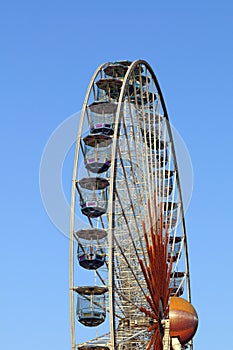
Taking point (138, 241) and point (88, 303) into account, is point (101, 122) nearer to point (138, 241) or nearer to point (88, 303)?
point (138, 241)

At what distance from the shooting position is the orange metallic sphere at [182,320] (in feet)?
97.5

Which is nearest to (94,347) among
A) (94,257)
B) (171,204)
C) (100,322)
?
(100,322)

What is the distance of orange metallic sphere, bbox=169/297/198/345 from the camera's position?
97.5ft

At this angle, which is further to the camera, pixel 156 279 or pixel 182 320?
pixel 182 320

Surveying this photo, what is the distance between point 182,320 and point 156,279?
1.90m

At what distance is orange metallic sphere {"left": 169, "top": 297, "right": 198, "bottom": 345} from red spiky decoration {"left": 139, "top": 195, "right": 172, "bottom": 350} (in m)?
0.34

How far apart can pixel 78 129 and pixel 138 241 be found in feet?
14.8

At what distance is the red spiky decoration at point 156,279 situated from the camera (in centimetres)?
2870

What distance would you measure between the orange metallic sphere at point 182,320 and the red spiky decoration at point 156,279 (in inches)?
13.3

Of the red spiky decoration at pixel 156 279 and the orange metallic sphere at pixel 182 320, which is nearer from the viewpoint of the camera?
the red spiky decoration at pixel 156 279

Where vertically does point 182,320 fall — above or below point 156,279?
below

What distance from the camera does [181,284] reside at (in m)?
35.8

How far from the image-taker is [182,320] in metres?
29.8

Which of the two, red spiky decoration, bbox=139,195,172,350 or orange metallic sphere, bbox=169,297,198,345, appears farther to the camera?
orange metallic sphere, bbox=169,297,198,345
